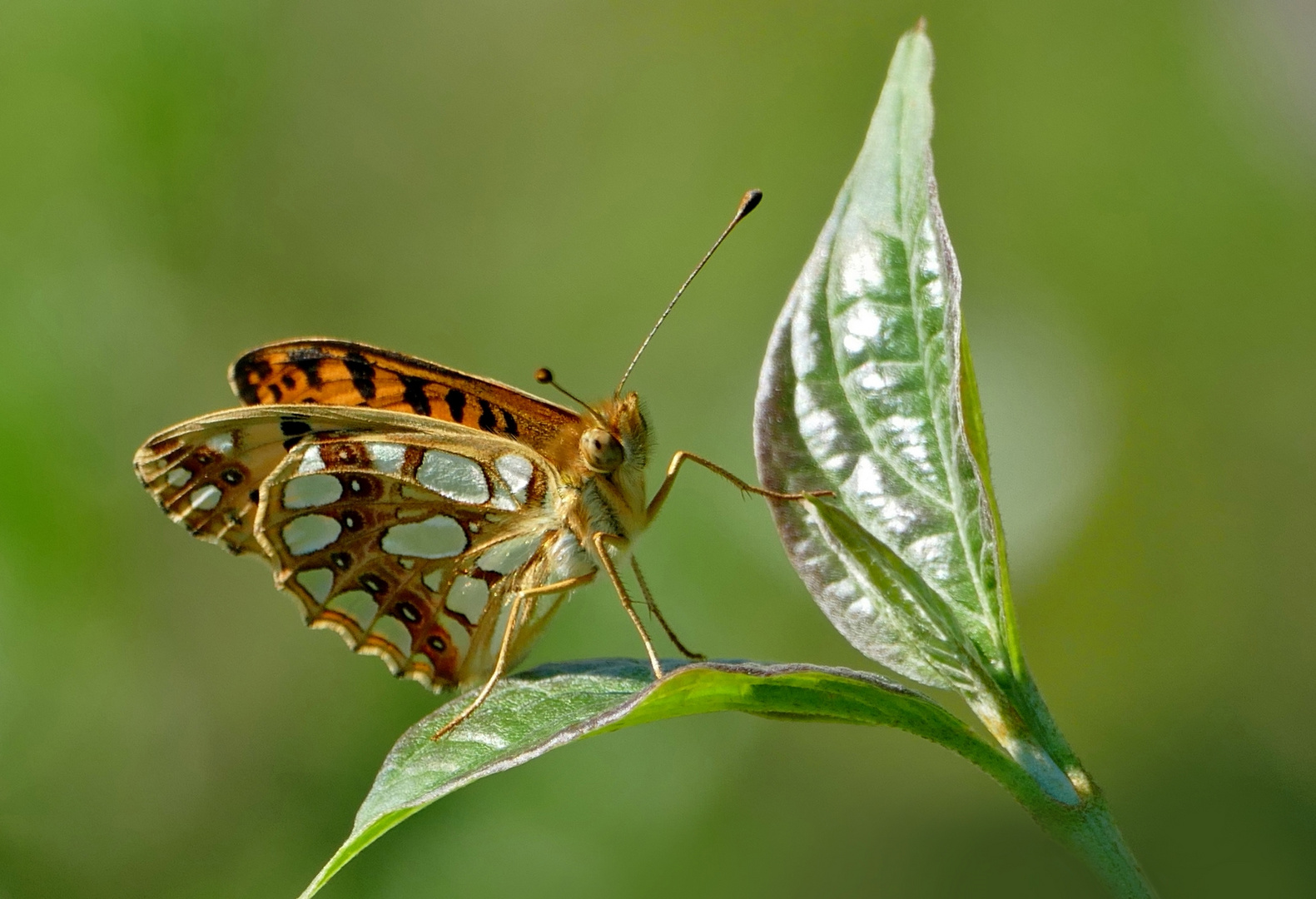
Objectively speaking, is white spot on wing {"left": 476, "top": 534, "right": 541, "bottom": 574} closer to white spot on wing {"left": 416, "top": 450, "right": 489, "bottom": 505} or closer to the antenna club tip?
white spot on wing {"left": 416, "top": 450, "right": 489, "bottom": 505}

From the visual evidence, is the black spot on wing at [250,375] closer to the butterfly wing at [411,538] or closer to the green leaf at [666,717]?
the butterfly wing at [411,538]

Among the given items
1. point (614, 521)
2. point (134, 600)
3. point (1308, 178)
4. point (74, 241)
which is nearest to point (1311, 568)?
point (1308, 178)

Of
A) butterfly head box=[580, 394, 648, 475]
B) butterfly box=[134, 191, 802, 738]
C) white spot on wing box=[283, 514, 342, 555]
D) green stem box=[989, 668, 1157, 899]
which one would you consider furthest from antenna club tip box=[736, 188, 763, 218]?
green stem box=[989, 668, 1157, 899]

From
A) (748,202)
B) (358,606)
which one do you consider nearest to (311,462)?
(358,606)

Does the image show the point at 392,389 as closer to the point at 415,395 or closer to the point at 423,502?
the point at 415,395

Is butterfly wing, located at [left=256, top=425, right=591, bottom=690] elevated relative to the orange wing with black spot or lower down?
lower down
